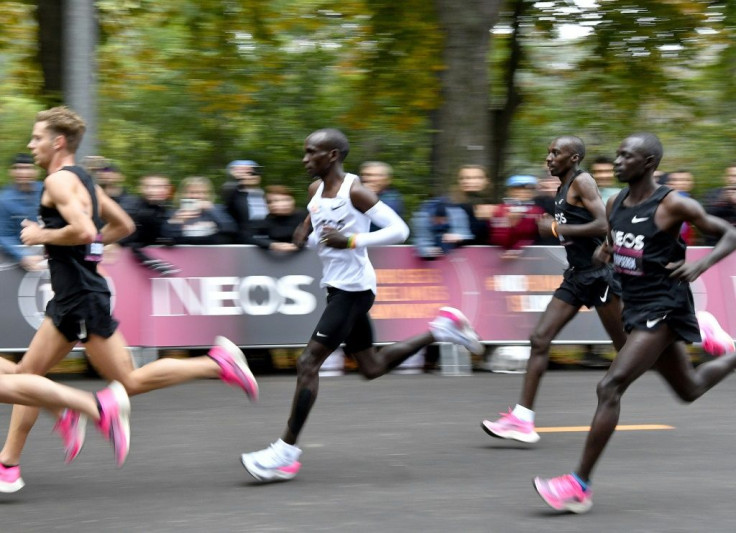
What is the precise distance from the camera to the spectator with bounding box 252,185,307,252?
439 inches

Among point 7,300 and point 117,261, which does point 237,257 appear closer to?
point 117,261

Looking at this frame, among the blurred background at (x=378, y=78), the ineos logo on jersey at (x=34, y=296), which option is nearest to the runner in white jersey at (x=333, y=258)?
the ineos logo on jersey at (x=34, y=296)

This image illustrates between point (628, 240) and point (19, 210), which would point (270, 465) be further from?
point (19, 210)

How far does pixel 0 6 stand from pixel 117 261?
24.3 feet

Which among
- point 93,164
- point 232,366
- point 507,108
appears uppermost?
point 232,366

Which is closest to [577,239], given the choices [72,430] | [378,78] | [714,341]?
[714,341]

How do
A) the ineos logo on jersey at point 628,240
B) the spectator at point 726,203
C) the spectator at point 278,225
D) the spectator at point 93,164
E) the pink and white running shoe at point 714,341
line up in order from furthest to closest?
the spectator at point 726,203 < the spectator at point 278,225 < the spectator at point 93,164 < the pink and white running shoe at point 714,341 < the ineos logo on jersey at point 628,240

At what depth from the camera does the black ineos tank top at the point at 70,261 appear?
5969 mm

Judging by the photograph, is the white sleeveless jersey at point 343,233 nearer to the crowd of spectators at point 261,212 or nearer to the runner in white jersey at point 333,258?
the runner in white jersey at point 333,258

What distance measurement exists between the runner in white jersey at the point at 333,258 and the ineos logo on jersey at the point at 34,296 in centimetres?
433

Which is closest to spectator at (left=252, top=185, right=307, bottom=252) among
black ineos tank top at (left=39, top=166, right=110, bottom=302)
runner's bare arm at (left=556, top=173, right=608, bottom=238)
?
runner's bare arm at (left=556, top=173, right=608, bottom=238)

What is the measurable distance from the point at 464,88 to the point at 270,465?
7.98 m

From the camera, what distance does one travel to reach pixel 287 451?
646 centimetres

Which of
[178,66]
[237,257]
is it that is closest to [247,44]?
[178,66]
